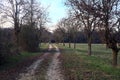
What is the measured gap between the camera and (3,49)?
23922 mm

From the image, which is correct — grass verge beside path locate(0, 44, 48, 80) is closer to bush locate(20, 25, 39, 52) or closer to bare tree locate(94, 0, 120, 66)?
bare tree locate(94, 0, 120, 66)

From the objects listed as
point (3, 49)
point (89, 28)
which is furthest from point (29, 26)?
point (3, 49)

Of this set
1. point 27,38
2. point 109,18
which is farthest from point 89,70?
point 27,38

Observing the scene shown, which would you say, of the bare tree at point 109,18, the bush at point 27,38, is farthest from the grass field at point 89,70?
the bush at point 27,38

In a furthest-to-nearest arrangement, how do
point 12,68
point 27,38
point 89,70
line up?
point 27,38 < point 12,68 < point 89,70

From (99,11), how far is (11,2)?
102ft

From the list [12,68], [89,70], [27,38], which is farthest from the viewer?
[27,38]

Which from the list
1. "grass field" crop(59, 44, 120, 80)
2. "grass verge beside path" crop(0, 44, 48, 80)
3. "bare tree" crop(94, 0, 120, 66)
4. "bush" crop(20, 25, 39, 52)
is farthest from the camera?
"bush" crop(20, 25, 39, 52)

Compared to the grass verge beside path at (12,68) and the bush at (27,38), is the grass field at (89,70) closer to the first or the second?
the grass verge beside path at (12,68)

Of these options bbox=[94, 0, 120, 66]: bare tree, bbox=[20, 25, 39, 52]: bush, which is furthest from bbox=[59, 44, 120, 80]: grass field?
bbox=[20, 25, 39, 52]: bush

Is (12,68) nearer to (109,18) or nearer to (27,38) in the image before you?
(109,18)

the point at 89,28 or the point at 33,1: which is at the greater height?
the point at 33,1

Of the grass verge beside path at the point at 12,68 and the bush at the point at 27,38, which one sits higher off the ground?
the bush at the point at 27,38

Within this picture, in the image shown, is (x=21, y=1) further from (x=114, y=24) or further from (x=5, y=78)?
(x=5, y=78)
